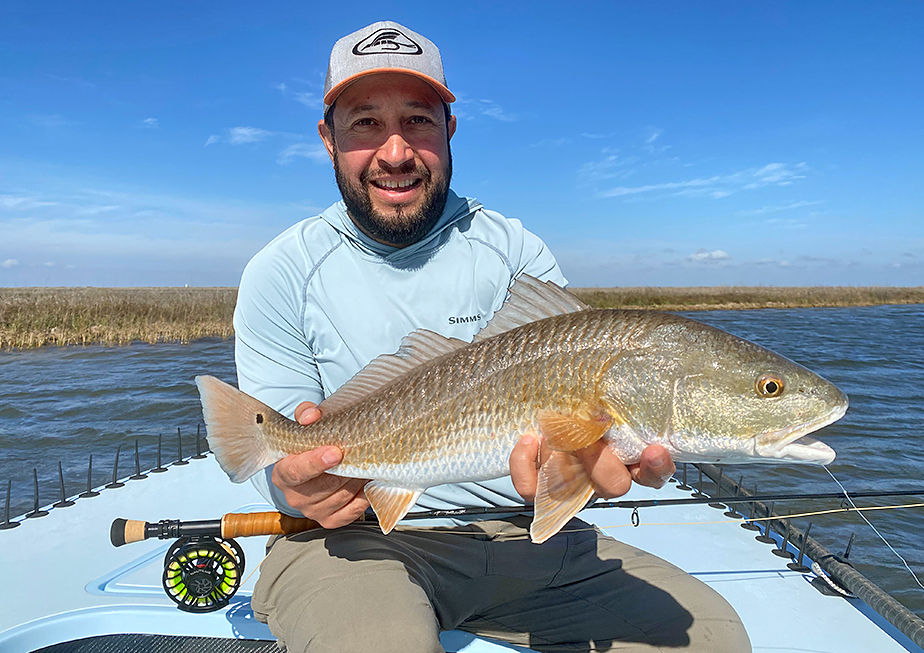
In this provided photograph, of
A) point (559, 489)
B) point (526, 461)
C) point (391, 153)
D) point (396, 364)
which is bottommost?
point (559, 489)

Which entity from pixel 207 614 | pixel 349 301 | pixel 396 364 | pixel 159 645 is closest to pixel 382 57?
pixel 349 301

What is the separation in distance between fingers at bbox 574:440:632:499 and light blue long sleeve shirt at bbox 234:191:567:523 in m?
0.94

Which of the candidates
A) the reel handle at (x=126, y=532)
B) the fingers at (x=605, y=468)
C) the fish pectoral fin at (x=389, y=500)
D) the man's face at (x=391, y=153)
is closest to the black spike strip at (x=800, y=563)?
the fingers at (x=605, y=468)

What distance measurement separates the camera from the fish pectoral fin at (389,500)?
8.28ft

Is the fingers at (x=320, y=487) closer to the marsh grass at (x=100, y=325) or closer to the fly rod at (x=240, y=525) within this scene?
the fly rod at (x=240, y=525)

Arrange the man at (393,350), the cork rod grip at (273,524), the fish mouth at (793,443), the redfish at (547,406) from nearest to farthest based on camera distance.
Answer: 1. the fish mouth at (793,443)
2. the redfish at (547,406)
3. the man at (393,350)
4. the cork rod grip at (273,524)

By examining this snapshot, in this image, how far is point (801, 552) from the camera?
4066 millimetres

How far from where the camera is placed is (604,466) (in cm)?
226

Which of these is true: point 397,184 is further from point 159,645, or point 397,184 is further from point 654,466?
point 159,645

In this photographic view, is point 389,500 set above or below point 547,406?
below

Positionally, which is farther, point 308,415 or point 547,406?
point 308,415

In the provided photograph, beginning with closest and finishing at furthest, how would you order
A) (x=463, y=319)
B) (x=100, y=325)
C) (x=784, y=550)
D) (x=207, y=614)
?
(x=207, y=614) < (x=463, y=319) < (x=784, y=550) < (x=100, y=325)

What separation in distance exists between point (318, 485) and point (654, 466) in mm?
1396

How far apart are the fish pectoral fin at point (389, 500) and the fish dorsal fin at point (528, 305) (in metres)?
0.73
